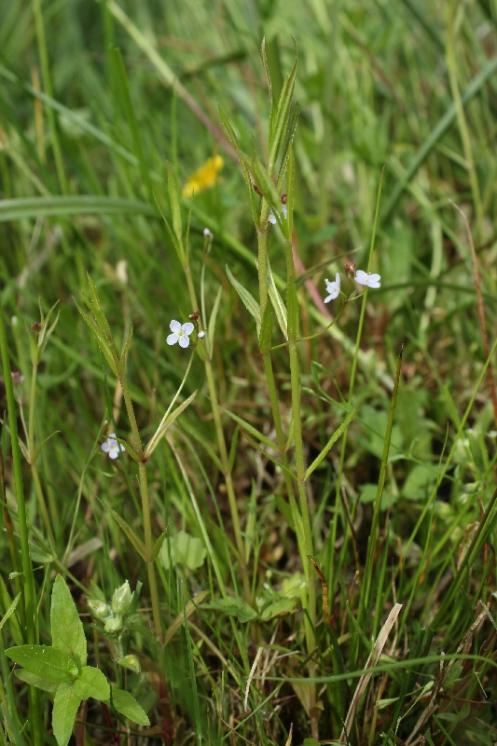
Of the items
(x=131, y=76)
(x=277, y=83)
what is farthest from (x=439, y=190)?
(x=131, y=76)

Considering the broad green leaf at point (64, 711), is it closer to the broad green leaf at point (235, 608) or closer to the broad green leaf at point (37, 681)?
the broad green leaf at point (37, 681)

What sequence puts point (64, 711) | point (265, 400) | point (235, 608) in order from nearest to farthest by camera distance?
1. point (64, 711)
2. point (235, 608)
3. point (265, 400)

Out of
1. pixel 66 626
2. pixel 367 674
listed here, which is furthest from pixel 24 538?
pixel 367 674

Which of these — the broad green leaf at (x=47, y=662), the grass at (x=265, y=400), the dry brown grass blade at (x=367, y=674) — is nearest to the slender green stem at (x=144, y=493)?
the grass at (x=265, y=400)

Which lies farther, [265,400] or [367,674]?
[265,400]

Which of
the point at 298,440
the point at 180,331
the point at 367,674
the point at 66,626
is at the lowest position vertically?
the point at 367,674

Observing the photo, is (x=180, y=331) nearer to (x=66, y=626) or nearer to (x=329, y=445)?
(x=329, y=445)

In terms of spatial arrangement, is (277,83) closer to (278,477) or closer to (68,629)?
(278,477)
